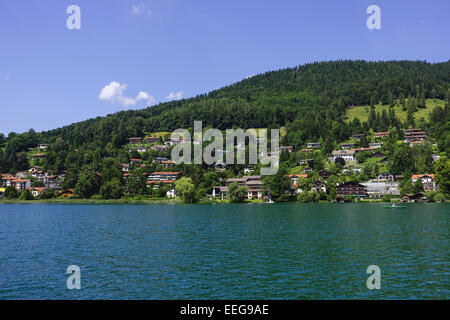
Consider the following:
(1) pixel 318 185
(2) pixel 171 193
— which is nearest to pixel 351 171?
(1) pixel 318 185

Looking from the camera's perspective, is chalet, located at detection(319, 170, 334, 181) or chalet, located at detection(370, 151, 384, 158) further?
chalet, located at detection(370, 151, 384, 158)

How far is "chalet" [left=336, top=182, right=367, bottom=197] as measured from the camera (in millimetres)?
139125

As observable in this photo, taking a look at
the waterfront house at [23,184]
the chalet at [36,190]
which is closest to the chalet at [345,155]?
the chalet at [36,190]

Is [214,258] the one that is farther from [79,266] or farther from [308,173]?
[308,173]

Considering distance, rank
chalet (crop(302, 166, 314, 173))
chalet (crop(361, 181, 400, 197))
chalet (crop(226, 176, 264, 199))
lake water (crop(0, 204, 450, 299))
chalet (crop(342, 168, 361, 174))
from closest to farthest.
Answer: lake water (crop(0, 204, 450, 299)), chalet (crop(361, 181, 400, 197)), chalet (crop(226, 176, 264, 199)), chalet (crop(342, 168, 361, 174)), chalet (crop(302, 166, 314, 173))

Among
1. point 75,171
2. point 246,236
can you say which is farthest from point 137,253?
point 75,171

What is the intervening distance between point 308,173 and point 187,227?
378 feet

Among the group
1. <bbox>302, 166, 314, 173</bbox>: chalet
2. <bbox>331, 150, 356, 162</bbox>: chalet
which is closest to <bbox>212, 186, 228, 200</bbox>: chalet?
<bbox>302, 166, 314, 173</bbox>: chalet

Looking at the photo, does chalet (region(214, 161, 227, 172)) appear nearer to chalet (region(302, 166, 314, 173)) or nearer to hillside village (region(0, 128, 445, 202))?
hillside village (region(0, 128, 445, 202))

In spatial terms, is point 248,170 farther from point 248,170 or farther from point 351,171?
point 351,171

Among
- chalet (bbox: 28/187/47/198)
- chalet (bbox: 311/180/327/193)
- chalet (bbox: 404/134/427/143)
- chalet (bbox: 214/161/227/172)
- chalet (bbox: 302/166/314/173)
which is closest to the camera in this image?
chalet (bbox: 311/180/327/193)

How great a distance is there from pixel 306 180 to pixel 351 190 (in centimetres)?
1636

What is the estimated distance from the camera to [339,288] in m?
23.0

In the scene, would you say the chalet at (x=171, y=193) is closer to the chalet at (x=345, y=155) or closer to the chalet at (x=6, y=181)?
the chalet at (x=345, y=155)
